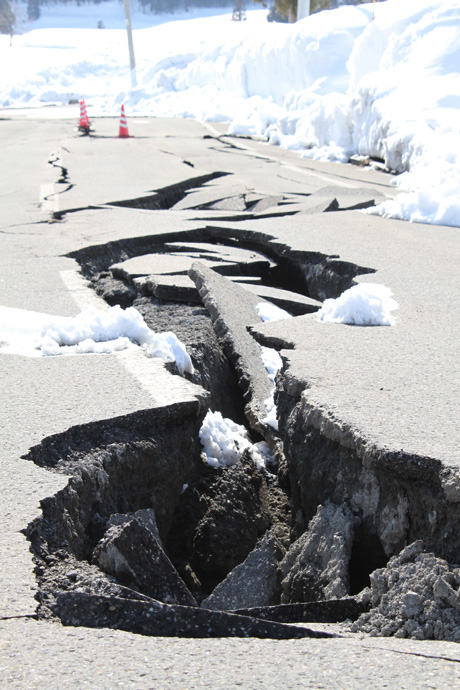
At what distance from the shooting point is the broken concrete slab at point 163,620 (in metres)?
2.01

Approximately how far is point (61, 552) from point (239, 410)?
224cm

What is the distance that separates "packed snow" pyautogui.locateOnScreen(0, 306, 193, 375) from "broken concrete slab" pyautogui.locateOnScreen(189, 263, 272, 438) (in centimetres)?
43

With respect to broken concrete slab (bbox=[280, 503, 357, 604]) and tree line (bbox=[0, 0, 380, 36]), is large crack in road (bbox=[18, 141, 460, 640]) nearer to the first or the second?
broken concrete slab (bbox=[280, 503, 357, 604])

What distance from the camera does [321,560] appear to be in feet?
9.25

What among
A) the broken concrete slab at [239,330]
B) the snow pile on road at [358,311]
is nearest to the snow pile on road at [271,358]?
the broken concrete slab at [239,330]

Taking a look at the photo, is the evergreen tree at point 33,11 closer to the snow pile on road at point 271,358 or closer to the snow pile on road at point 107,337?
the snow pile on road at point 271,358

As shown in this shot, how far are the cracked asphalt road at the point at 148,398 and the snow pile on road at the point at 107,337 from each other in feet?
0.52

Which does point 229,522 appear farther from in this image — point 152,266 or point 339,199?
point 339,199

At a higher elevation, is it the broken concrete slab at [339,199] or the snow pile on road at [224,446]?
the broken concrete slab at [339,199]

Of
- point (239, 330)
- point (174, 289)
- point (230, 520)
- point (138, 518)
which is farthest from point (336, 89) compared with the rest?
point (138, 518)

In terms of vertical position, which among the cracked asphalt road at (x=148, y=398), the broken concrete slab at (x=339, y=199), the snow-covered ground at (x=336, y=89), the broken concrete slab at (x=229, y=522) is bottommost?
the broken concrete slab at (x=229, y=522)

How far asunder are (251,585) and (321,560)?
284 mm

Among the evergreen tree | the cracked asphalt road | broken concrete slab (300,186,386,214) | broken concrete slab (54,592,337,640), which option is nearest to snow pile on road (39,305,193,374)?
the cracked asphalt road

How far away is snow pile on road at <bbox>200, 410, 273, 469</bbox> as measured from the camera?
376 cm
